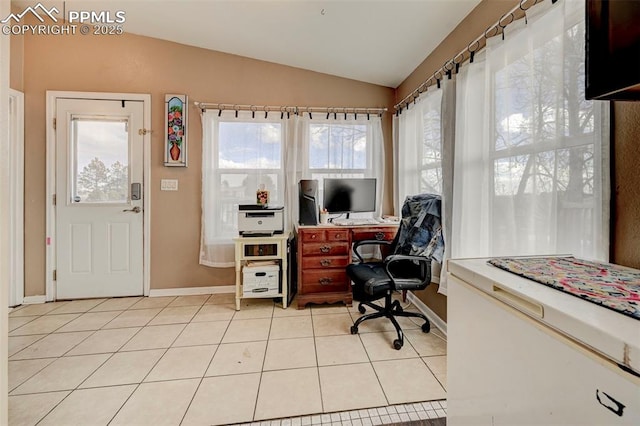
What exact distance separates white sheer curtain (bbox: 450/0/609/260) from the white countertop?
54cm

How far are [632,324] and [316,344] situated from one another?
66.4 inches

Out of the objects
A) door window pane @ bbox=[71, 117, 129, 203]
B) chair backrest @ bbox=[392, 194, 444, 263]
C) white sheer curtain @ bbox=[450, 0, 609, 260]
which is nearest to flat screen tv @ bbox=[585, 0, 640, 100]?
white sheer curtain @ bbox=[450, 0, 609, 260]

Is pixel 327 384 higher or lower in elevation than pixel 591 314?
lower

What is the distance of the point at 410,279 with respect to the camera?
1938 mm

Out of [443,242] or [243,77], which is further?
[243,77]

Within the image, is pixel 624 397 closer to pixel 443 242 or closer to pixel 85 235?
pixel 443 242

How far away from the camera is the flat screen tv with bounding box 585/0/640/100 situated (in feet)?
2.17

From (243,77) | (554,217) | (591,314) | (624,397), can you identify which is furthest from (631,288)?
(243,77)

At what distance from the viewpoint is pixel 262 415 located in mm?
1282

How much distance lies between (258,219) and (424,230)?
1.48 m

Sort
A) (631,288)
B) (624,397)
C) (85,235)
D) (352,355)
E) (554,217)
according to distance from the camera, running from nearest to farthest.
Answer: (624,397)
(631,288)
(554,217)
(352,355)
(85,235)

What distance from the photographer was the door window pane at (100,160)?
8.82 feet

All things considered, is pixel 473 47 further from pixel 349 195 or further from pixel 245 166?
pixel 245 166

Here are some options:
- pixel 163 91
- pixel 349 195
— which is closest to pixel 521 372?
pixel 349 195
